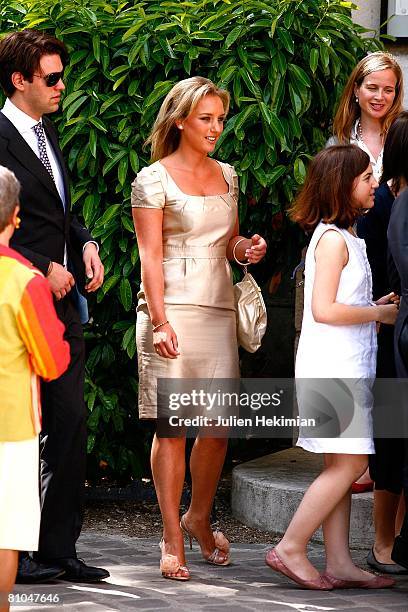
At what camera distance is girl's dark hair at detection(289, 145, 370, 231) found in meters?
4.91

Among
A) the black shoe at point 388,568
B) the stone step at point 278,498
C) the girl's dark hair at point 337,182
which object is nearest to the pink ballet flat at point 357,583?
the black shoe at point 388,568

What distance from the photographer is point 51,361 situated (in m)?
3.88

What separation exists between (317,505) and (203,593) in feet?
1.75

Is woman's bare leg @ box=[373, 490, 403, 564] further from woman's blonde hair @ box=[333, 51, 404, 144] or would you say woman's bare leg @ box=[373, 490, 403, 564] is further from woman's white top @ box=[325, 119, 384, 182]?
woman's blonde hair @ box=[333, 51, 404, 144]

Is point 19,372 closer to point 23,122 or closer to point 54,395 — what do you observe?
point 54,395

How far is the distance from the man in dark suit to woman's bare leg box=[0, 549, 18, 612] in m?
0.93

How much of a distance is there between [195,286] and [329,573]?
1.22 m

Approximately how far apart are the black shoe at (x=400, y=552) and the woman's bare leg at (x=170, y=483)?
83cm

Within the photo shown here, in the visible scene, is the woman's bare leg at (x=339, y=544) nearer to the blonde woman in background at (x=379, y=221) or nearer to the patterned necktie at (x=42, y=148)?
the blonde woman in background at (x=379, y=221)

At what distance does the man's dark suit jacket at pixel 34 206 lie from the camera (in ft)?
15.9

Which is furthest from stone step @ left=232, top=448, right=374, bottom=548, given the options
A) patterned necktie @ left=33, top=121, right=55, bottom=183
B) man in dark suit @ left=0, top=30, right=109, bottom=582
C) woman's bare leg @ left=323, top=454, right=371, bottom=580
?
patterned necktie @ left=33, top=121, right=55, bottom=183

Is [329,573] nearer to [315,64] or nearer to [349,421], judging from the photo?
→ [349,421]

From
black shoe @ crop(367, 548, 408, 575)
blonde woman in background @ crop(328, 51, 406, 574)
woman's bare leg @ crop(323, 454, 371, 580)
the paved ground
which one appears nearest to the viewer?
the paved ground

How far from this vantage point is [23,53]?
16.1 ft
